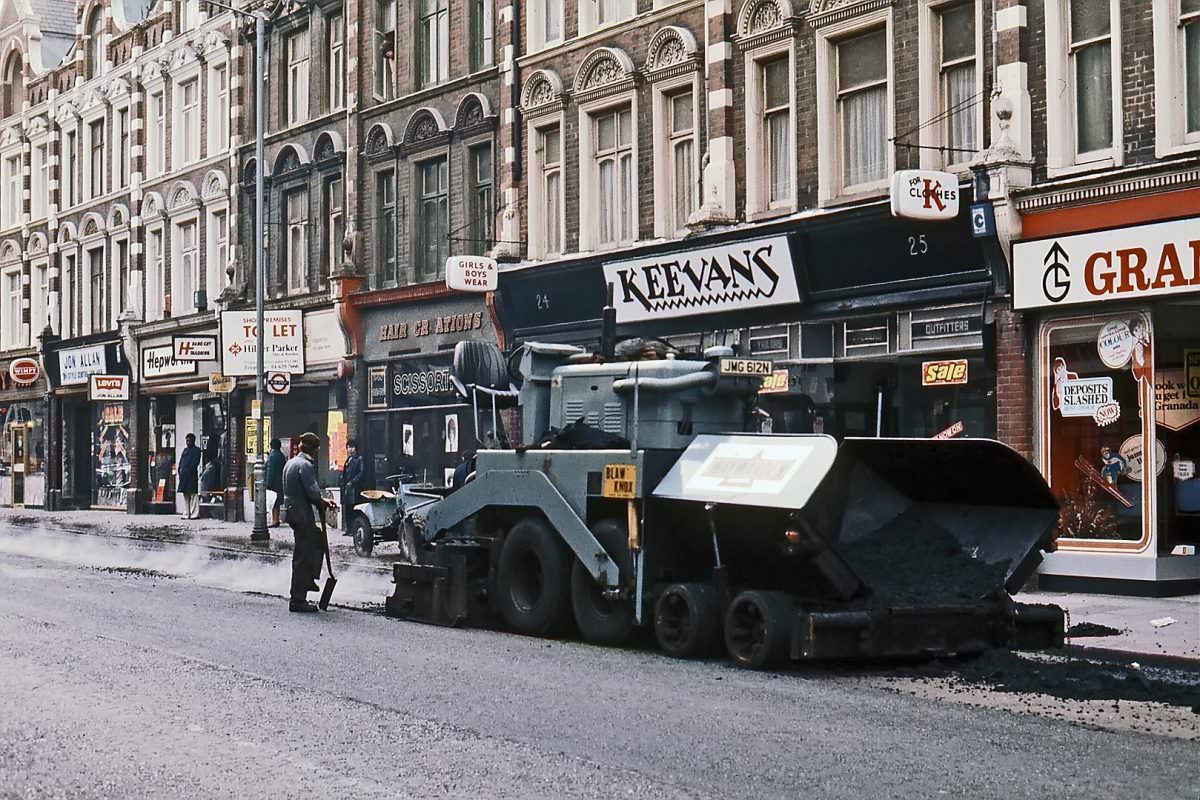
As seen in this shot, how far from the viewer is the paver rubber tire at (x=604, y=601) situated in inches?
521

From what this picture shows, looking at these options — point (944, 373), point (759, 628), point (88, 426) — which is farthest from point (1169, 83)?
point (88, 426)

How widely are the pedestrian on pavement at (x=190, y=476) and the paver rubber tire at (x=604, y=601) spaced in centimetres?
2513

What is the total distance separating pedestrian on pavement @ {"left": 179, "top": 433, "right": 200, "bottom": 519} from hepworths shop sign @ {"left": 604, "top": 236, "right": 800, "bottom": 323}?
1563cm

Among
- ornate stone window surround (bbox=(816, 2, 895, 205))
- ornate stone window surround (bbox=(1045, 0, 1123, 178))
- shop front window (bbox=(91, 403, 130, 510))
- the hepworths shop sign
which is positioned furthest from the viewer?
shop front window (bbox=(91, 403, 130, 510))

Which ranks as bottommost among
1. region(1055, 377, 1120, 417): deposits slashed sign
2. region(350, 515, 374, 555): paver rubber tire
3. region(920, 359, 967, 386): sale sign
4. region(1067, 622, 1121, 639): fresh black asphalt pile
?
region(1067, 622, 1121, 639): fresh black asphalt pile

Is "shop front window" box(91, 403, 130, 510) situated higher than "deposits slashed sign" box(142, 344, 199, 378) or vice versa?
"deposits slashed sign" box(142, 344, 199, 378)

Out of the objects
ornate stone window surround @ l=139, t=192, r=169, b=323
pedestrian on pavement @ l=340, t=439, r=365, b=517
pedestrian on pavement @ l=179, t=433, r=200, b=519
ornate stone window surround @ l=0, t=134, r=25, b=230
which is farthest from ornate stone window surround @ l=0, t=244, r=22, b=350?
pedestrian on pavement @ l=340, t=439, r=365, b=517

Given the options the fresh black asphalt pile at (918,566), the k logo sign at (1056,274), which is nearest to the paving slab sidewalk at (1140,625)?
the fresh black asphalt pile at (918,566)

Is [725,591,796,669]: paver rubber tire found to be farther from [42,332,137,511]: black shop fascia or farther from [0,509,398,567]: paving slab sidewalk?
[42,332,137,511]: black shop fascia

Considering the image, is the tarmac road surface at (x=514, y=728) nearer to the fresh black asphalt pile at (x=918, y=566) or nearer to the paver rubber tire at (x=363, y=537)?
the fresh black asphalt pile at (x=918, y=566)

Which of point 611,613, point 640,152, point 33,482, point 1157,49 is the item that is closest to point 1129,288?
point 1157,49

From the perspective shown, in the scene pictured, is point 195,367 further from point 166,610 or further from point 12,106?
point 166,610

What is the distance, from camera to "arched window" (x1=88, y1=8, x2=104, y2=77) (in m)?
44.7

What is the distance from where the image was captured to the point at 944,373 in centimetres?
1967
